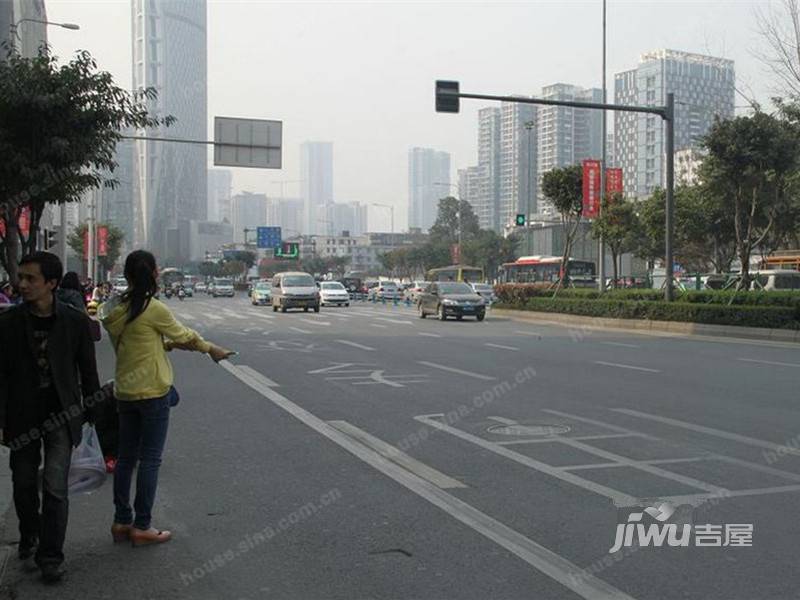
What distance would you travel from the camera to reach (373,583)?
445 cm

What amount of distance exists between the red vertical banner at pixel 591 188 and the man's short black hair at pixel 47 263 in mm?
29151

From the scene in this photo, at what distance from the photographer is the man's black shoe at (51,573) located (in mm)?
4488

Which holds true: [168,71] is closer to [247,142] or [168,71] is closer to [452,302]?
[452,302]

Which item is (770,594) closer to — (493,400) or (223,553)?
(223,553)

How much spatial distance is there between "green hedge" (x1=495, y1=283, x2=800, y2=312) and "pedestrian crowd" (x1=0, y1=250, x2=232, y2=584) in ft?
65.9

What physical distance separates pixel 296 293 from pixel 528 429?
29905 millimetres

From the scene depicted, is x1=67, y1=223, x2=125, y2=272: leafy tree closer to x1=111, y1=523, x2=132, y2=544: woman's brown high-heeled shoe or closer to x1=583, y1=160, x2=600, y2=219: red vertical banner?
x1=583, y1=160, x2=600, y2=219: red vertical banner

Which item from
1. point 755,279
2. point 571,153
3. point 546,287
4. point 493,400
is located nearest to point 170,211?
point 571,153

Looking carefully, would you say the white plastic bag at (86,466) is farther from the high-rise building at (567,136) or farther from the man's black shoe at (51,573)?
the high-rise building at (567,136)

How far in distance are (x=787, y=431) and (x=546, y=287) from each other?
27.5m

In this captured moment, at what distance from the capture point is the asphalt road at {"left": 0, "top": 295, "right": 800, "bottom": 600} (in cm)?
453

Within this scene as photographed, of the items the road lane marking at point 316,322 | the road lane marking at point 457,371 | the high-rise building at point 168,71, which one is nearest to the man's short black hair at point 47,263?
the road lane marking at point 457,371

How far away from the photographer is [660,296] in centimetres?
2812

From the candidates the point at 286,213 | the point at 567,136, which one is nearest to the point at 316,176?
the point at 286,213
